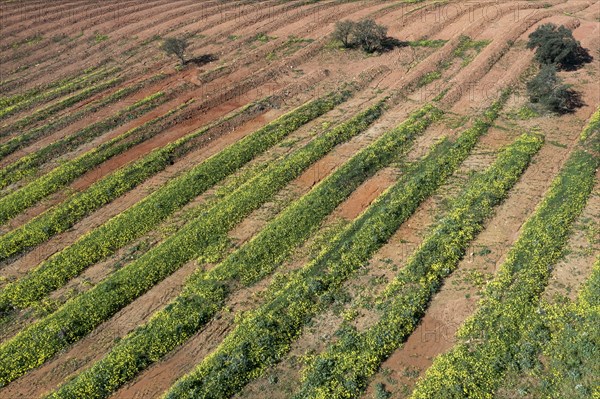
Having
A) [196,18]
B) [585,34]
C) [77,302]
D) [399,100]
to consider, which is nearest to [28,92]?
[196,18]

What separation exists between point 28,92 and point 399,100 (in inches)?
1229

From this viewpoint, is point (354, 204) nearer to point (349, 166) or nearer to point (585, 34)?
point (349, 166)

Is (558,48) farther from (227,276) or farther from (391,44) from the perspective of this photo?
(227,276)

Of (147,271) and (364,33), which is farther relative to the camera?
(364,33)

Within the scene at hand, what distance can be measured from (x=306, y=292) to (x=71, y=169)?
19.2 m

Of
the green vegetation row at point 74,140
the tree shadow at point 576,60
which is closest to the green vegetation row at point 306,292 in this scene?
the tree shadow at point 576,60

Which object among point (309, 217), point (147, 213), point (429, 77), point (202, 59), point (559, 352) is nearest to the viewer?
point (559, 352)

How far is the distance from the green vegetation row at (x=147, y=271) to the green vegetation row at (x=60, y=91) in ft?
72.6

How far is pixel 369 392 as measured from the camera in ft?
67.2

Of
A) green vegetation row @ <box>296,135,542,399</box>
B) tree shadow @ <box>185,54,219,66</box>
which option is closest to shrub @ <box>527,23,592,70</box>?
green vegetation row @ <box>296,135,542,399</box>

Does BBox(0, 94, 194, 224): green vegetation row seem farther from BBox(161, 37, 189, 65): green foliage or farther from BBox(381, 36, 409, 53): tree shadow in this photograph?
BBox(381, 36, 409, 53): tree shadow

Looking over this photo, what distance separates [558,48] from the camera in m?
40.5

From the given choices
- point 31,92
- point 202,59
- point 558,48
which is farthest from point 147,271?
point 558,48

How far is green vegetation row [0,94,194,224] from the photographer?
103 feet
